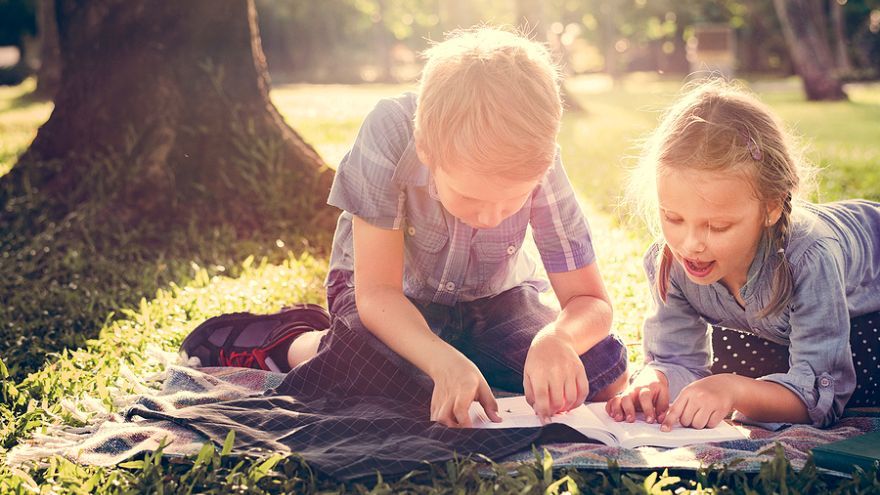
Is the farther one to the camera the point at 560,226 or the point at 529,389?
the point at 560,226

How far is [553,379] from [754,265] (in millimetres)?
746

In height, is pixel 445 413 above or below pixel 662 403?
above

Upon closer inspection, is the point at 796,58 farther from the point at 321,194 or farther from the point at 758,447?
the point at 758,447

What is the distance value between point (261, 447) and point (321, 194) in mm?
3115

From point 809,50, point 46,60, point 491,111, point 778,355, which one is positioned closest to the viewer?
point 491,111

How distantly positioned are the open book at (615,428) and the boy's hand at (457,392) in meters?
0.07

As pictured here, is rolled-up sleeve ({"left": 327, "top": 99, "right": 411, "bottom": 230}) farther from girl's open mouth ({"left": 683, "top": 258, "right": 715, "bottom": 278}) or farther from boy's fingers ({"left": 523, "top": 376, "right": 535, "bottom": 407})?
girl's open mouth ({"left": 683, "top": 258, "right": 715, "bottom": 278})

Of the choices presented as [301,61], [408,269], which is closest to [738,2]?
[301,61]

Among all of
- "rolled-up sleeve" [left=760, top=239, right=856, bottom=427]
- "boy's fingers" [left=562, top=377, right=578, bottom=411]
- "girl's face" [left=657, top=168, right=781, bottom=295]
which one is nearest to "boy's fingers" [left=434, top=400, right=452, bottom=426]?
"boy's fingers" [left=562, top=377, right=578, bottom=411]

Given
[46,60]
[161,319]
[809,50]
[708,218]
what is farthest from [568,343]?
[46,60]

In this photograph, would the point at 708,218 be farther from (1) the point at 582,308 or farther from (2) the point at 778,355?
(2) the point at 778,355

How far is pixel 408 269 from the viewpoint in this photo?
3.04 metres

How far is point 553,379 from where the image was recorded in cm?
234

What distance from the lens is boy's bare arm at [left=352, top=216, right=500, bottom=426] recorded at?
233 cm
